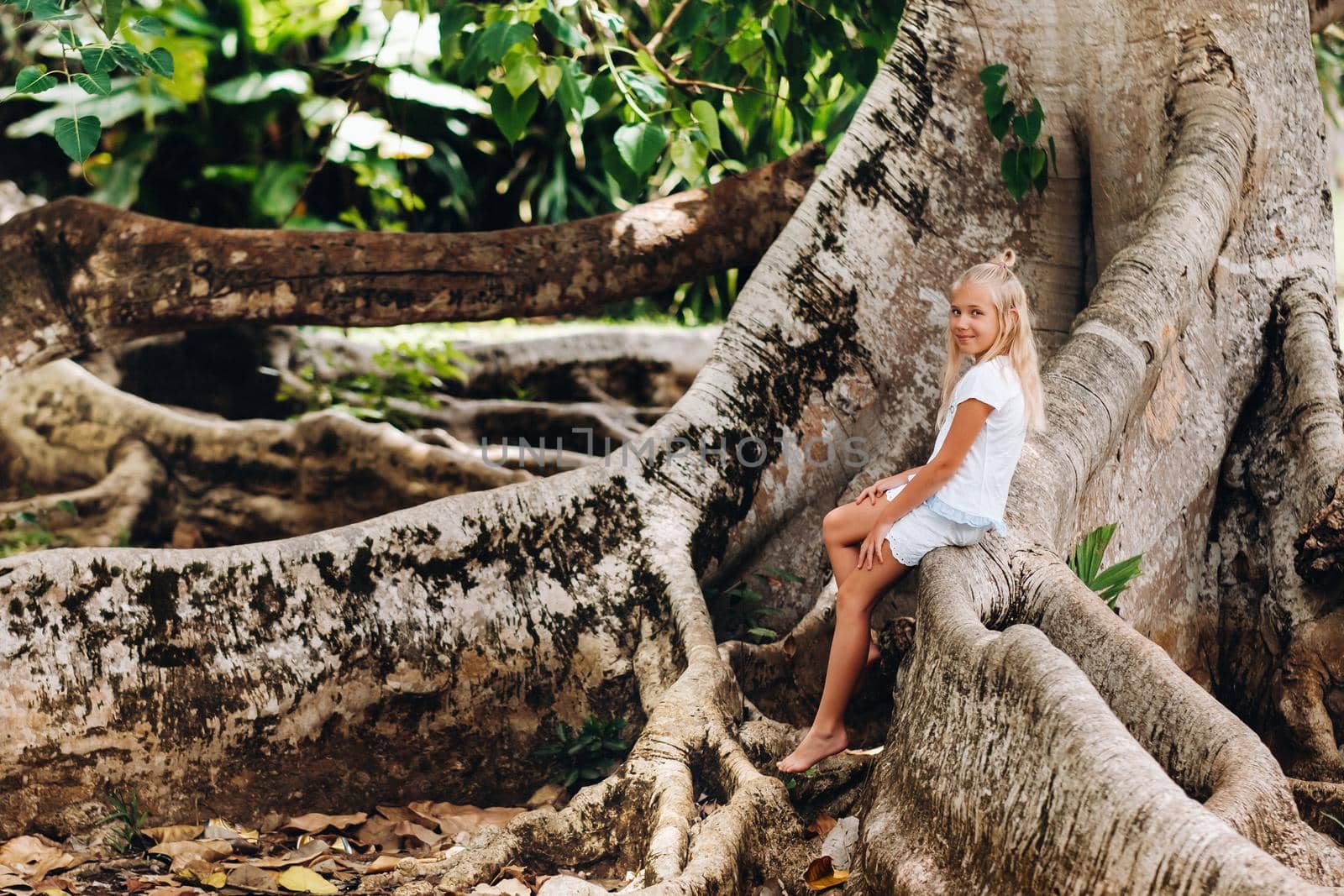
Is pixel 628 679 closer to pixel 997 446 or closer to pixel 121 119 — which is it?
pixel 997 446

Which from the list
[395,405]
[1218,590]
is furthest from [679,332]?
[1218,590]

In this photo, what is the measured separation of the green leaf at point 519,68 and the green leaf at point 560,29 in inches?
7.0

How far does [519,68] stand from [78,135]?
139 centimetres

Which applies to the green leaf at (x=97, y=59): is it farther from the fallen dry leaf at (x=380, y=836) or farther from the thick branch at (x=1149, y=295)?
the thick branch at (x=1149, y=295)

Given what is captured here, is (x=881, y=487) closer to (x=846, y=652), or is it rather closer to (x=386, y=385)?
(x=846, y=652)

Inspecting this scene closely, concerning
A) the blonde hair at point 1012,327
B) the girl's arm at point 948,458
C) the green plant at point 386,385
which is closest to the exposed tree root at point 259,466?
the green plant at point 386,385

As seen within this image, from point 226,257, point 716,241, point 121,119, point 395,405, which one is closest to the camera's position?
point 226,257

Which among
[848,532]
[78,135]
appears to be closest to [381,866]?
[848,532]

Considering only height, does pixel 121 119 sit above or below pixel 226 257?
below

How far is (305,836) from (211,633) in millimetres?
628

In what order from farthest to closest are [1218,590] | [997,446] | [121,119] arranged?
[121,119] < [1218,590] < [997,446]

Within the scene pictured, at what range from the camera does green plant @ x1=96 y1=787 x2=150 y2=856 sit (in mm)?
3047

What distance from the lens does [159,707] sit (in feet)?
10.3

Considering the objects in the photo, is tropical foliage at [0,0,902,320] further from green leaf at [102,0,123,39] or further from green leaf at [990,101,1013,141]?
green leaf at [990,101,1013,141]
